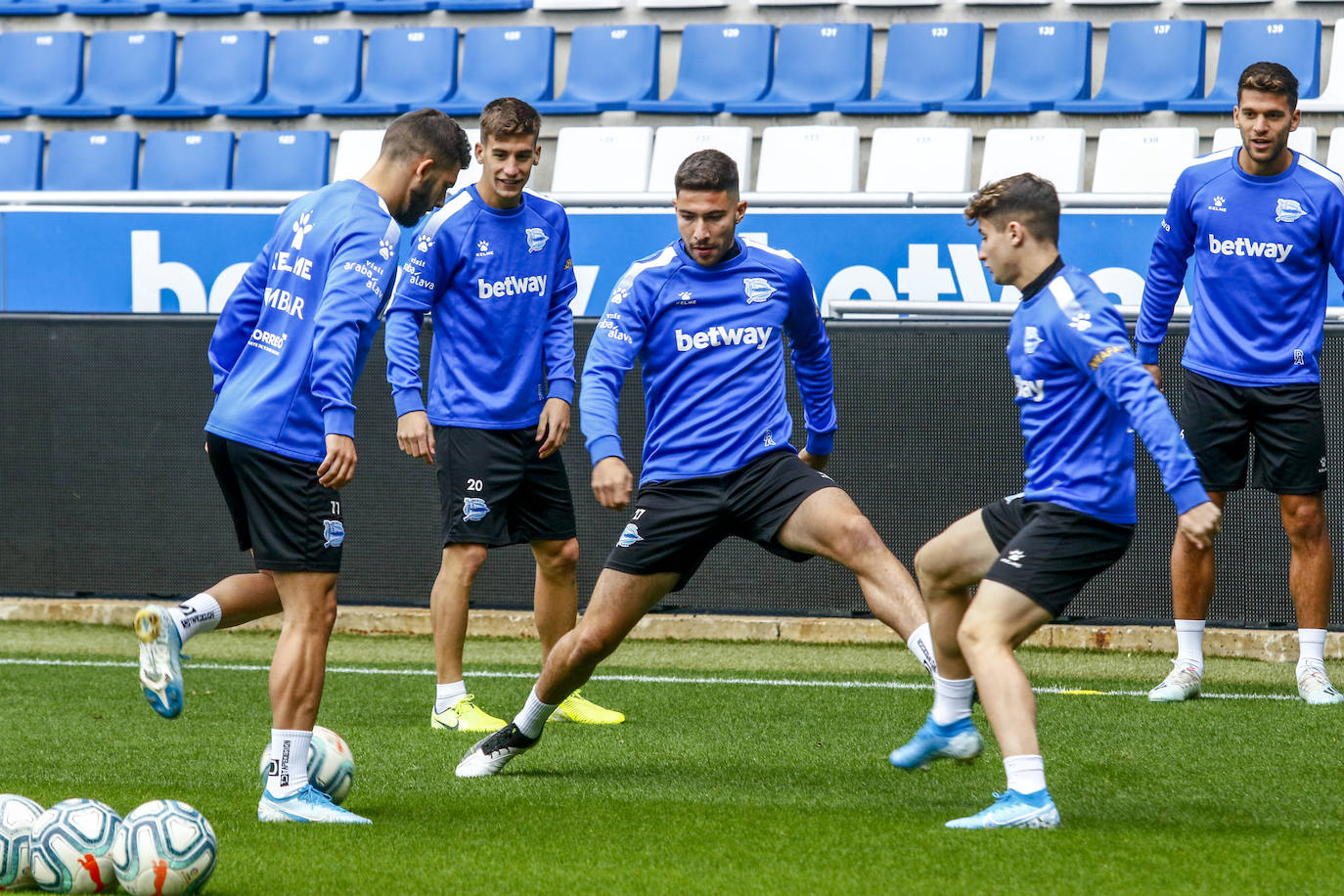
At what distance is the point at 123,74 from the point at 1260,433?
10924mm

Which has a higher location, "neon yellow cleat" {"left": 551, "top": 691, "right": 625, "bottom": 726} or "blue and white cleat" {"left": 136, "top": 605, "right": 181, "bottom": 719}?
"blue and white cleat" {"left": 136, "top": 605, "right": 181, "bottom": 719}

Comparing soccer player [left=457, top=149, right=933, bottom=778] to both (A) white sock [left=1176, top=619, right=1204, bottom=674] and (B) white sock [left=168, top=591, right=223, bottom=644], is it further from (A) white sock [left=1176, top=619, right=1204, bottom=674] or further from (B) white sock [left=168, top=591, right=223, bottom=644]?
(A) white sock [left=1176, top=619, right=1204, bottom=674]

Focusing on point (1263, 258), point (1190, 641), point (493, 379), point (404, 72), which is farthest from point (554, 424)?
point (404, 72)

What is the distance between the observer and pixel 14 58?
14.5 metres

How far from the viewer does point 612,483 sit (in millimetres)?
4910

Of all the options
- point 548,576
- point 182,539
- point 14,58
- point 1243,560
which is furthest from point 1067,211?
point 14,58

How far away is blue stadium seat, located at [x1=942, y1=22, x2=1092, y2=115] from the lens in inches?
464

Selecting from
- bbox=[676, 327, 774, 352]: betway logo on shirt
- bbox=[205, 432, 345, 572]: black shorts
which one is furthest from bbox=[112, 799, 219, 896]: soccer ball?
bbox=[676, 327, 774, 352]: betway logo on shirt

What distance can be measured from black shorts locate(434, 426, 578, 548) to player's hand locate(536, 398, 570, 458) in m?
0.25

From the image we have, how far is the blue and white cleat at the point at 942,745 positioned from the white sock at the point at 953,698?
0.02 m

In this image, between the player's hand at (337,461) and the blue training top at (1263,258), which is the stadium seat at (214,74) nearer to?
the blue training top at (1263,258)

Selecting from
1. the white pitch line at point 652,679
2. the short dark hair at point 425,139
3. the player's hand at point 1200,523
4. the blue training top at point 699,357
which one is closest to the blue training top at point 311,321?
the short dark hair at point 425,139

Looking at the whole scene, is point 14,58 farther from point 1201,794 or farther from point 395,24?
point 1201,794

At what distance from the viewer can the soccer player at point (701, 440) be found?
5.12 m
